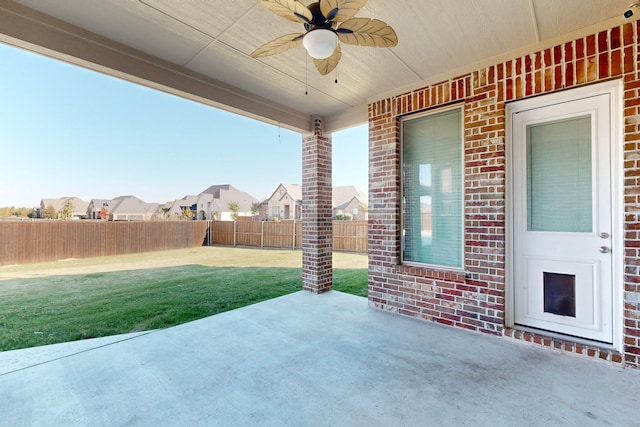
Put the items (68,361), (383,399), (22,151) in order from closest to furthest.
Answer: (383,399) < (68,361) < (22,151)

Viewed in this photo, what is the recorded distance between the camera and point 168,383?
6.57 feet

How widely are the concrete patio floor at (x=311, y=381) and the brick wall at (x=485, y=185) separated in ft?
1.06

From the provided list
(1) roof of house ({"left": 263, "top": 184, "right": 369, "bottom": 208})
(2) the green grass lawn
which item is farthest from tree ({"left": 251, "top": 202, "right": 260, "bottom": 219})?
(2) the green grass lawn

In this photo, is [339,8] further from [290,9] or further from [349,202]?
[349,202]

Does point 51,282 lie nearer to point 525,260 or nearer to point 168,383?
point 168,383

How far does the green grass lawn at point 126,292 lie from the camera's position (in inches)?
133

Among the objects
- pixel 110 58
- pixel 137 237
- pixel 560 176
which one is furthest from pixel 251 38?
pixel 137 237

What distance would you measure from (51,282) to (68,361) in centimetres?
502

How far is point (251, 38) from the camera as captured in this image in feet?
7.96

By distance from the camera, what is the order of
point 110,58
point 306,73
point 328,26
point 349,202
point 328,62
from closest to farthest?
1. point 328,26
2. point 328,62
3. point 110,58
4. point 306,73
5. point 349,202

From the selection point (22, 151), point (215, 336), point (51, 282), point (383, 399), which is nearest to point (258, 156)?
point (22, 151)

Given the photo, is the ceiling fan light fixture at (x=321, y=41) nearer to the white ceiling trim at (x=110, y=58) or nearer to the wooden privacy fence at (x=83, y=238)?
the white ceiling trim at (x=110, y=58)

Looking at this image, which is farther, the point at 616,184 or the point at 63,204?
the point at 63,204

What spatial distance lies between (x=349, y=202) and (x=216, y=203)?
1278 cm
